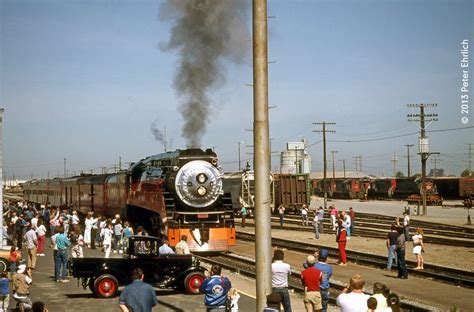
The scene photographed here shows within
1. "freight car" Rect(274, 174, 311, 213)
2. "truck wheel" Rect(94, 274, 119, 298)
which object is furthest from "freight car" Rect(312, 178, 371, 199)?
"truck wheel" Rect(94, 274, 119, 298)

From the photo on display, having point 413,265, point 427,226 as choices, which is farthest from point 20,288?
point 427,226

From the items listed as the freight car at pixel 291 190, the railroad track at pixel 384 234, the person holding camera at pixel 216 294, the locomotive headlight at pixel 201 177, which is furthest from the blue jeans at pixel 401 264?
the freight car at pixel 291 190

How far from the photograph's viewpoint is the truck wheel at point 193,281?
16547 millimetres

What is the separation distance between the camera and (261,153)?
8844 millimetres

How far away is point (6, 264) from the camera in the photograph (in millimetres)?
19984

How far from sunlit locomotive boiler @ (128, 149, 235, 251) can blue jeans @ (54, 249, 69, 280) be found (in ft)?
18.7

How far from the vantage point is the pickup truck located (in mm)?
16062

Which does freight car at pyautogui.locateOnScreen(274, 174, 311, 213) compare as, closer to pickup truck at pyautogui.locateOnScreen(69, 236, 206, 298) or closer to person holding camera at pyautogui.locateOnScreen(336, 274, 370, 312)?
pickup truck at pyautogui.locateOnScreen(69, 236, 206, 298)

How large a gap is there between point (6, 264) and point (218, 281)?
11214mm

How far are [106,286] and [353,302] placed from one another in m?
8.87

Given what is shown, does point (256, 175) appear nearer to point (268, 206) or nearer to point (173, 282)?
→ point (268, 206)

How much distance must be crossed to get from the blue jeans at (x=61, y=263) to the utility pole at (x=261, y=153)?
11.1 metres

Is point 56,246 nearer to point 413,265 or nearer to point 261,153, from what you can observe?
point 261,153

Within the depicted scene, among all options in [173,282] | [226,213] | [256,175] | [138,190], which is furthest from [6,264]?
[256,175]
